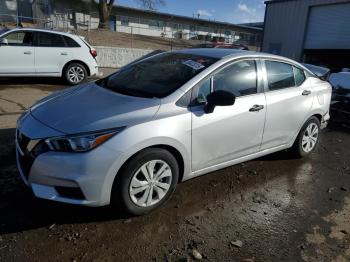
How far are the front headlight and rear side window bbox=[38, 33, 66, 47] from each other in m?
7.30

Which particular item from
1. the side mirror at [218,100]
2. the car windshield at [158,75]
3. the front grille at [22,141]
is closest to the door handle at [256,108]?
the side mirror at [218,100]

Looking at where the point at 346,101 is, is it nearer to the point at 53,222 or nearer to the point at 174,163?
the point at 174,163

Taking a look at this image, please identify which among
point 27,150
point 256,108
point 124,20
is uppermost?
point 124,20

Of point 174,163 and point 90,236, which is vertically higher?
point 174,163

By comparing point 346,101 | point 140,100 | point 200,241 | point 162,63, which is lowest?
point 200,241

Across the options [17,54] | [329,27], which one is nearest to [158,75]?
[17,54]

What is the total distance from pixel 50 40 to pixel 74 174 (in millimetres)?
7630

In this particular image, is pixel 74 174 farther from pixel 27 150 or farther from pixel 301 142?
pixel 301 142

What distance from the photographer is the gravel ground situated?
2805mm

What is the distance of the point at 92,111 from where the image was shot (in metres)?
3.12

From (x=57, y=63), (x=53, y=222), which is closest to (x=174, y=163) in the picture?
(x=53, y=222)

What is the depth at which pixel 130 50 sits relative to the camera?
54.8 ft

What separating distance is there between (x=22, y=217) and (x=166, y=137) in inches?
59.4

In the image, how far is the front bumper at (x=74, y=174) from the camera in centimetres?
280
